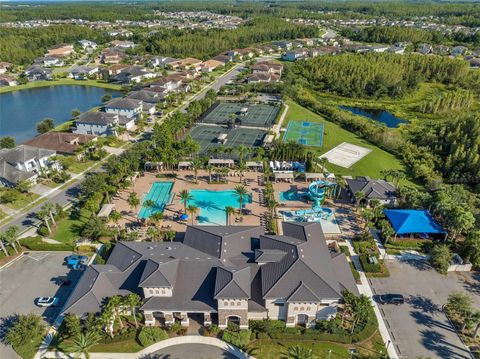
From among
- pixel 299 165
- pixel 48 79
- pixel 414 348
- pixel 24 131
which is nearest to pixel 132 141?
pixel 24 131

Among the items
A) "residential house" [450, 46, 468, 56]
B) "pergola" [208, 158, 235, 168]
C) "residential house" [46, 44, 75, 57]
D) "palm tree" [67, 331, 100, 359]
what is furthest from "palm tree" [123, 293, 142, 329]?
"residential house" [450, 46, 468, 56]

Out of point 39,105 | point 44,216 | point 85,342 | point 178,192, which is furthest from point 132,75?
point 85,342

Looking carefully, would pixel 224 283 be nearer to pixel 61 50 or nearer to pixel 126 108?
pixel 126 108

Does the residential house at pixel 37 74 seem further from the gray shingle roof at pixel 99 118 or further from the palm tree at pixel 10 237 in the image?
the palm tree at pixel 10 237

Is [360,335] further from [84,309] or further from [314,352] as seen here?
[84,309]

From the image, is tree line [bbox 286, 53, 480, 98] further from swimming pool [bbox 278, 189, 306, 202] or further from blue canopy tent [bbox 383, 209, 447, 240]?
blue canopy tent [bbox 383, 209, 447, 240]

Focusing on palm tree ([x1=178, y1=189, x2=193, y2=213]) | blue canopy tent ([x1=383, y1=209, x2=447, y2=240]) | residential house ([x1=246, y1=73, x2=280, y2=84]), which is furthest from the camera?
residential house ([x1=246, y1=73, x2=280, y2=84])
